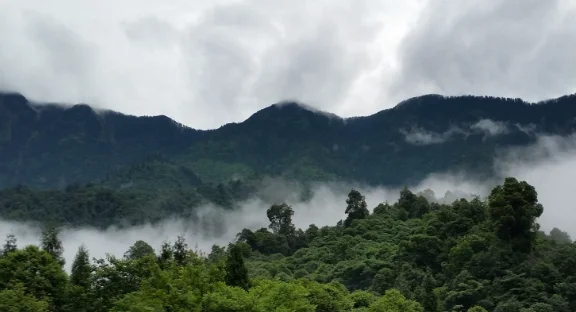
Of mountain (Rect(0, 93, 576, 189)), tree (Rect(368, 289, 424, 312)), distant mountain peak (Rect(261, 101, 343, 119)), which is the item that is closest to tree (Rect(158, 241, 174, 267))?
tree (Rect(368, 289, 424, 312))

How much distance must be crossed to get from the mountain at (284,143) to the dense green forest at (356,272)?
87368 mm

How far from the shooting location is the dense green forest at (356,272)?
31.0 m

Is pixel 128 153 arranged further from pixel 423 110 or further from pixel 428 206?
pixel 428 206

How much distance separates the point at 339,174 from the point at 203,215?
4320 cm

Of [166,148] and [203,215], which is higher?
[166,148]

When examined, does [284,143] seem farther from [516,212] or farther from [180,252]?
[180,252]

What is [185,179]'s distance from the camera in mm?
166625

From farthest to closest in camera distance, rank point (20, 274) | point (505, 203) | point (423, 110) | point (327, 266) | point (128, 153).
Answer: point (128, 153), point (423, 110), point (327, 266), point (505, 203), point (20, 274)

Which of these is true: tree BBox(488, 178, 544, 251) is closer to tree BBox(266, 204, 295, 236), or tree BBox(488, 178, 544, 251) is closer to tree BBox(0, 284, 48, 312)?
tree BBox(0, 284, 48, 312)

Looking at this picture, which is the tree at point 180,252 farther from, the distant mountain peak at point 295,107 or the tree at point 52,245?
the distant mountain peak at point 295,107

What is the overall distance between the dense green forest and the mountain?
87.4 metres

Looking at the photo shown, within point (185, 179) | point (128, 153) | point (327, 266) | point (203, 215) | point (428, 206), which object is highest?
point (128, 153)

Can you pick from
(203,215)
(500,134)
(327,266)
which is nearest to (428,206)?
(327,266)

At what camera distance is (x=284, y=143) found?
180m
